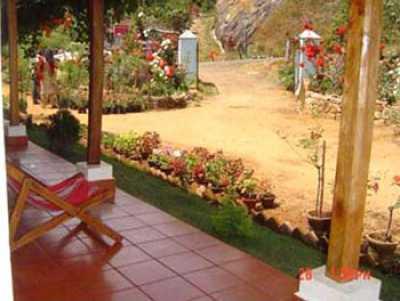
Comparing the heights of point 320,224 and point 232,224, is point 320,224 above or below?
below

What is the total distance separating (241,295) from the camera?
129 inches

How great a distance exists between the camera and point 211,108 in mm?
13289

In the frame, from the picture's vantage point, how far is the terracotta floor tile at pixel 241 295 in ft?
10.6

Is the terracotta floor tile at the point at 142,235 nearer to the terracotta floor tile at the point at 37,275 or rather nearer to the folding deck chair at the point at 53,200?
the folding deck chair at the point at 53,200

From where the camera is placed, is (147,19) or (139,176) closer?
(139,176)

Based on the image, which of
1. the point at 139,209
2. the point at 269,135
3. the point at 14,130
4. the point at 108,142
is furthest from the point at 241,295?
the point at 269,135

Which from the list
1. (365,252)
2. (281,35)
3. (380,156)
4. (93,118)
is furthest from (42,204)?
(281,35)

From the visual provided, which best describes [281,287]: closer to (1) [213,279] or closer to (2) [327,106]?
(1) [213,279]

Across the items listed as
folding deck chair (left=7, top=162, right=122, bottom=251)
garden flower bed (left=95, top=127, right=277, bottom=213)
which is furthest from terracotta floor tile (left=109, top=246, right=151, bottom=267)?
garden flower bed (left=95, top=127, right=277, bottom=213)

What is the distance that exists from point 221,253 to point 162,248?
1.42 ft

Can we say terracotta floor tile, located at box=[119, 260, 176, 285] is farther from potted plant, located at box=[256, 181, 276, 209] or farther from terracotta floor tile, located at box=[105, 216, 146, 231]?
potted plant, located at box=[256, 181, 276, 209]

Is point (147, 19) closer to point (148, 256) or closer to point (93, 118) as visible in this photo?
point (93, 118)

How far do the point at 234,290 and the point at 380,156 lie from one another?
6246mm

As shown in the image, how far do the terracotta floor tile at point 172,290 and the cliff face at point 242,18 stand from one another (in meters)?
19.9
